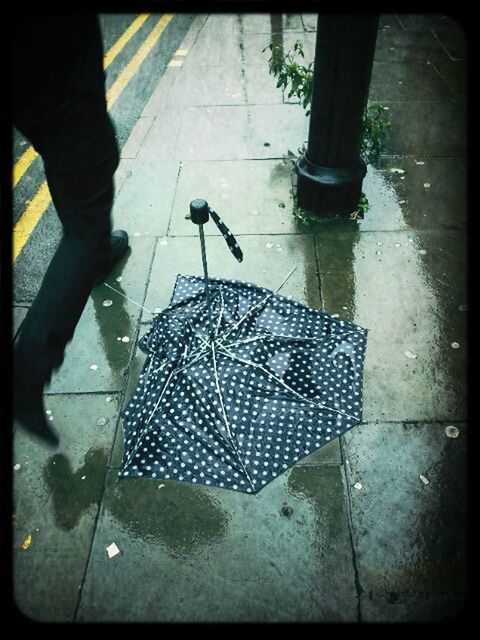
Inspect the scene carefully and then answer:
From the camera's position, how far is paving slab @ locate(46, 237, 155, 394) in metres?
3.39

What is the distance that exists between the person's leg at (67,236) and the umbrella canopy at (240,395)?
67 cm

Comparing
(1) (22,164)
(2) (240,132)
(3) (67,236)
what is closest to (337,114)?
(2) (240,132)

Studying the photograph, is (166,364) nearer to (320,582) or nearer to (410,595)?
(320,582)

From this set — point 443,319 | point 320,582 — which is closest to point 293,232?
point 443,319

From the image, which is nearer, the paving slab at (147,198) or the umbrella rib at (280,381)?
the umbrella rib at (280,381)

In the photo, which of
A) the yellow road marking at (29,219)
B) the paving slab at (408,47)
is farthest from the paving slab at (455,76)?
the yellow road marking at (29,219)

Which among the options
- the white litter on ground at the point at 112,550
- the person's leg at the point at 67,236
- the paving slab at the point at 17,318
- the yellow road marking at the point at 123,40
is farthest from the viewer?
the yellow road marking at the point at 123,40

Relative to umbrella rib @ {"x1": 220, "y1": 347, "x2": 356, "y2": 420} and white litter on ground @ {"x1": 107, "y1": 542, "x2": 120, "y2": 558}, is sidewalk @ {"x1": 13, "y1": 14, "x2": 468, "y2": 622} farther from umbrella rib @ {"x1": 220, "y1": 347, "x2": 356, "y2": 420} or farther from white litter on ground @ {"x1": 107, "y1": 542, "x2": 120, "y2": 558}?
umbrella rib @ {"x1": 220, "y1": 347, "x2": 356, "y2": 420}

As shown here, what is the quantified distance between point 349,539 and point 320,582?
0.97 feet

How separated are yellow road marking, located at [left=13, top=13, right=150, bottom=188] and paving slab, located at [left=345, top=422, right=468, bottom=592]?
4.64m

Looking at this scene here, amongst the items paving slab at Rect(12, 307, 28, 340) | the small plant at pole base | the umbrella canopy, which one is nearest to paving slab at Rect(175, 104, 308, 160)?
the small plant at pole base

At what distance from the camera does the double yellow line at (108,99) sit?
4.64 metres

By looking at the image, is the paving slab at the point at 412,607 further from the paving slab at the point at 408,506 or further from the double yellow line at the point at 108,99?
the double yellow line at the point at 108,99

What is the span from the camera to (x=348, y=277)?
13.1 ft
